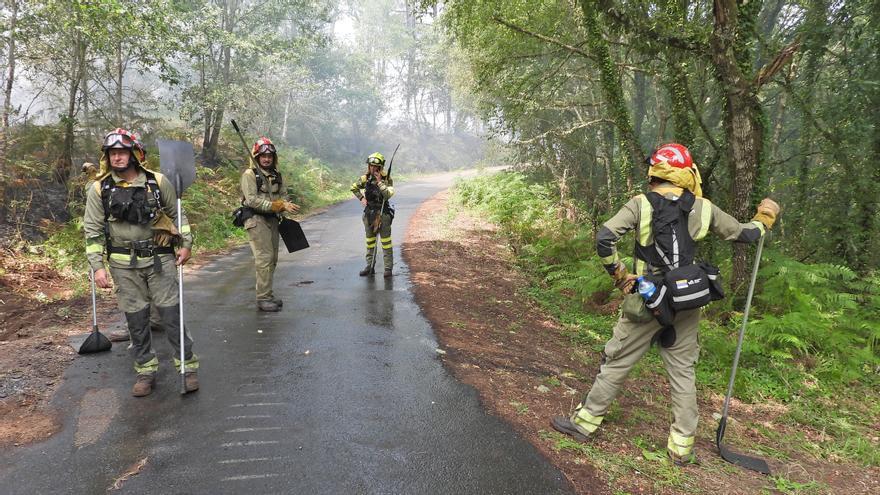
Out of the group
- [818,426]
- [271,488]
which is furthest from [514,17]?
[271,488]

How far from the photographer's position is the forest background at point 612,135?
18.9 feet

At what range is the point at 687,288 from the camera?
3365mm

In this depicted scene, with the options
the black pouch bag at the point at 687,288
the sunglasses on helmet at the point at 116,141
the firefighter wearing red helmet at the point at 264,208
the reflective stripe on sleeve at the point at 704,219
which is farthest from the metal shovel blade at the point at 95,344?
the reflective stripe on sleeve at the point at 704,219

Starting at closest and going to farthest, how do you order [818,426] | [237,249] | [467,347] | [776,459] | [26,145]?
[776,459] < [818,426] < [467,347] < [26,145] < [237,249]

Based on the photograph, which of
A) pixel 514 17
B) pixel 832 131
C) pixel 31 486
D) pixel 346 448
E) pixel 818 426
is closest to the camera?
pixel 31 486

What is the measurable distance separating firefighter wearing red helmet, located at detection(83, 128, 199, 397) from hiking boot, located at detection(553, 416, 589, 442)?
3.15m

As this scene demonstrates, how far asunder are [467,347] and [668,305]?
101 inches

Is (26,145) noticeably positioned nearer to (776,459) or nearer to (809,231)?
(776,459)

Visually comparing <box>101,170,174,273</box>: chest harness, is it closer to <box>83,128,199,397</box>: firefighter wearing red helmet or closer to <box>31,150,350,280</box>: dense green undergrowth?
<box>83,128,199,397</box>: firefighter wearing red helmet

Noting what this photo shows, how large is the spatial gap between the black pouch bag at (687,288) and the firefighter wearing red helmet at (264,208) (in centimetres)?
448

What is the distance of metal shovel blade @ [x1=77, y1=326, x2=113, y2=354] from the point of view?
4773 millimetres

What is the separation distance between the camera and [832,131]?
26.4ft

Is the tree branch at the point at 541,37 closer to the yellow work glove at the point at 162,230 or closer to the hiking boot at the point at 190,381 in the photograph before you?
the yellow work glove at the point at 162,230

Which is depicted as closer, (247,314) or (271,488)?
(271,488)
